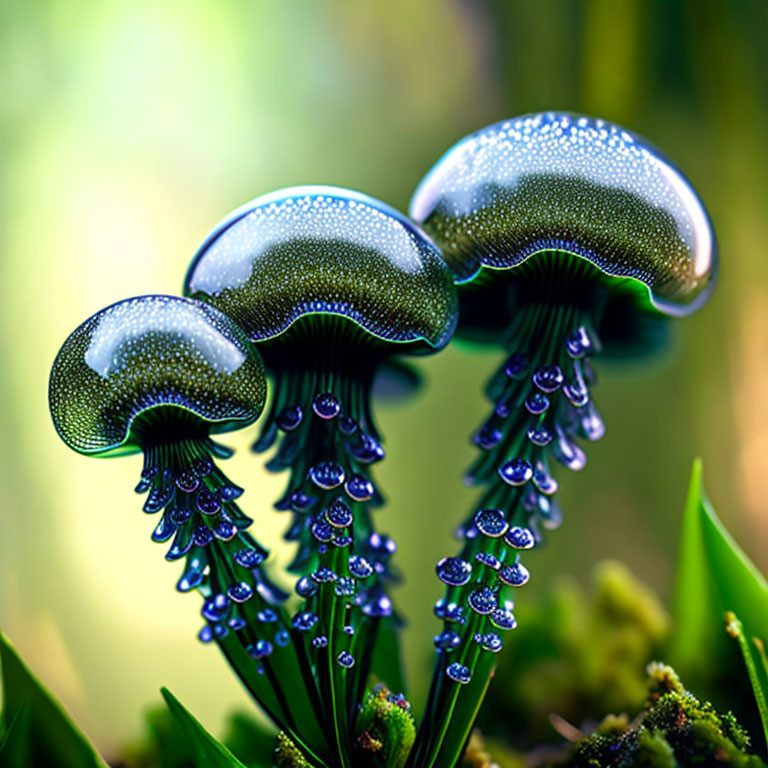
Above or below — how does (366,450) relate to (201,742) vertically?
above

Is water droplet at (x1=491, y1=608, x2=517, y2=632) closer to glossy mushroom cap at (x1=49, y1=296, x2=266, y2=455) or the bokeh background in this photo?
glossy mushroom cap at (x1=49, y1=296, x2=266, y2=455)

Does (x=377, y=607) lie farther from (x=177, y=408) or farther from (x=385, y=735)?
(x=177, y=408)

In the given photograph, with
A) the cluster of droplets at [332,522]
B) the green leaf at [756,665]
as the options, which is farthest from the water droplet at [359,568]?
the green leaf at [756,665]

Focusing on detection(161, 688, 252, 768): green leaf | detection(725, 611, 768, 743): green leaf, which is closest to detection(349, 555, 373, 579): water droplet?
detection(161, 688, 252, 768): green leaf

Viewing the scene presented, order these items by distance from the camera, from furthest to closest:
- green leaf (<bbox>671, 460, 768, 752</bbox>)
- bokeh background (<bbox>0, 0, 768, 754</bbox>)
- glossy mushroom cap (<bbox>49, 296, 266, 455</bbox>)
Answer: bokeh background (<bbox>0, 0, 768, 754</bbox>), green leaf (<bbox>671, 460, 768, 752</bbox>), glossy mushroom cap (<bbox>49, 296, 266, 455</bbox>)

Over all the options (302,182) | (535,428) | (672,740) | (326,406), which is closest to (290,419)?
(326,406)

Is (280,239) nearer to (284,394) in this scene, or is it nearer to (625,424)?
(284,394)

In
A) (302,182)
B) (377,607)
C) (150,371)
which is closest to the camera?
(150,371)
